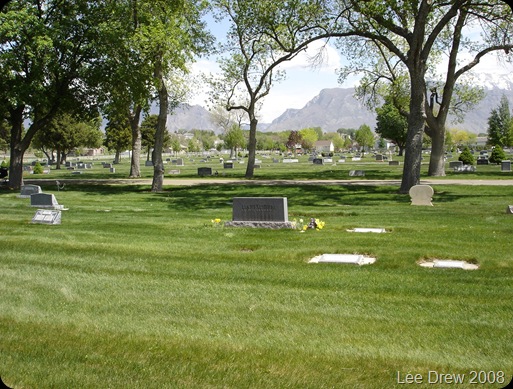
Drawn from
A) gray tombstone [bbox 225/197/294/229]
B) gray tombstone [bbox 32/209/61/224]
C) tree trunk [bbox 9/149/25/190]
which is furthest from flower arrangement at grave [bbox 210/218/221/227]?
tree trunk [bbox 9/149/25/190]

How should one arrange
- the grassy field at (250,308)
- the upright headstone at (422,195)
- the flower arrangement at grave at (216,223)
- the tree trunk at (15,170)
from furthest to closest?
the tree trunk at (15,170), the upright headstone at (422,195), the flower arrangement at grave at (216,223), the grassy field at (250,308)

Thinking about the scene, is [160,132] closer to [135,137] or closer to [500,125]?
[135,137]

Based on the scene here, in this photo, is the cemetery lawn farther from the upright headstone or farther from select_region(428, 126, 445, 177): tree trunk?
select_region(428, 126, 445, 177): tree trunk

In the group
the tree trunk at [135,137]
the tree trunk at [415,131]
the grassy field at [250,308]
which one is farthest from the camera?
the tree trunk at [135,137]

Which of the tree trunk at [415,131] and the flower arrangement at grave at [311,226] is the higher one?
the tree trunk at [415,131]

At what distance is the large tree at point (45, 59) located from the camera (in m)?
26.1

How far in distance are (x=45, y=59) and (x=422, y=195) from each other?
18.8m

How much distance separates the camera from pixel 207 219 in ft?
54.9

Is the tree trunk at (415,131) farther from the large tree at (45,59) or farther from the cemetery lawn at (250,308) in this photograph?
the large tree at (45,59)

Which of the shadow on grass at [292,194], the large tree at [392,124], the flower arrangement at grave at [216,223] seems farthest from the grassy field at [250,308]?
the large tree at [392,124]

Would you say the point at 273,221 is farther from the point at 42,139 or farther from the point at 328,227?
the point at 42,139

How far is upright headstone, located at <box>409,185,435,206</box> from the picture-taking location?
19.4 metres

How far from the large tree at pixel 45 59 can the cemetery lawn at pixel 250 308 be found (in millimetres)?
14292

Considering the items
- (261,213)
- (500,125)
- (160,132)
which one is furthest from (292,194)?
(500,125)
